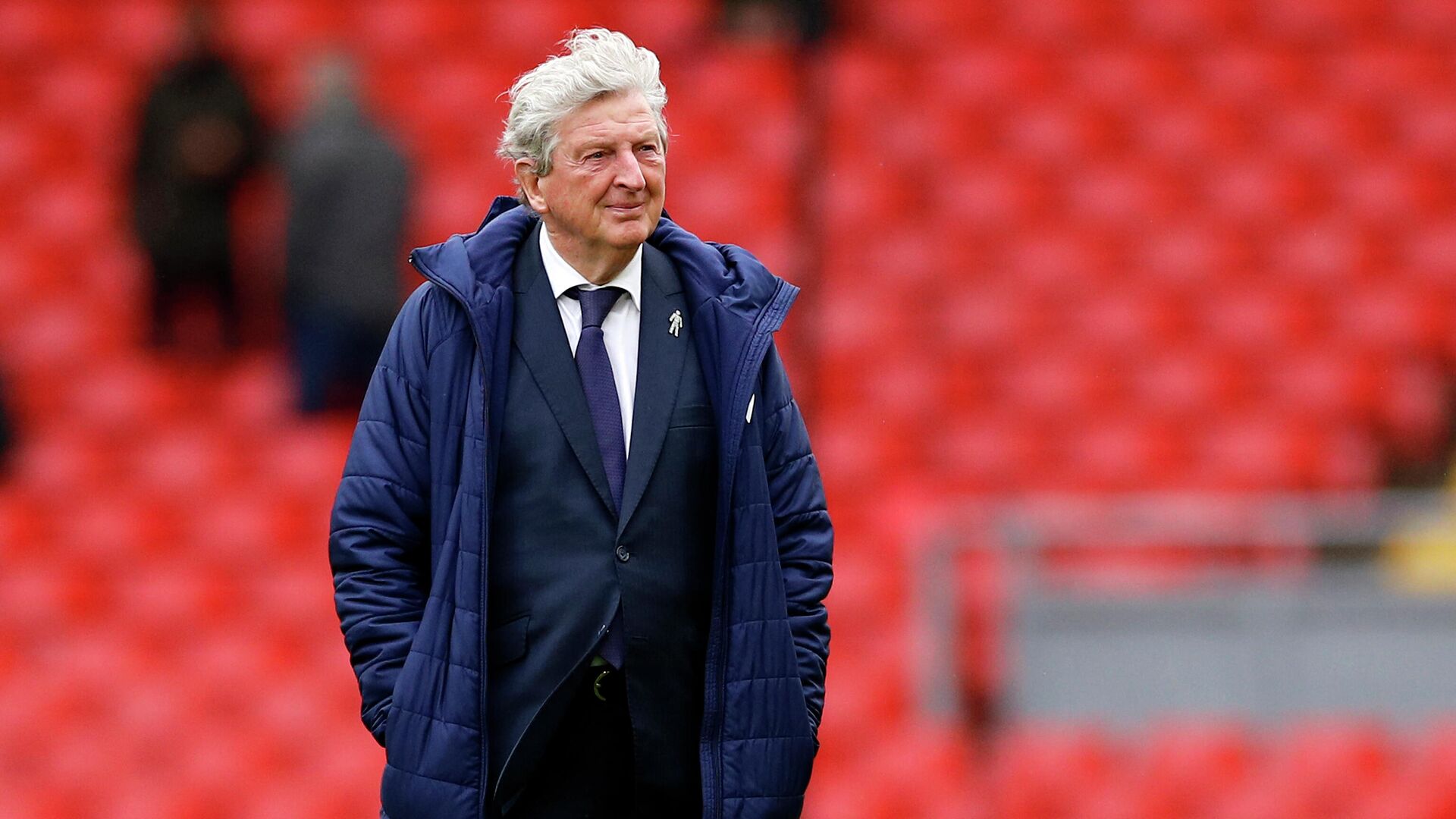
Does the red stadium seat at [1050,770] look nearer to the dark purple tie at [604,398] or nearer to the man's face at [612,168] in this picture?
the dark purple tie at [604,398]

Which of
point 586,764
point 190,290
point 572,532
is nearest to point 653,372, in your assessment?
point 572,532

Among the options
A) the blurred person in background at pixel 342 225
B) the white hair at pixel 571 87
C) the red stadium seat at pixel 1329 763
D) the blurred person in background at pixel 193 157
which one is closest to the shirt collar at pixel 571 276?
the white hair at pixel 571 87

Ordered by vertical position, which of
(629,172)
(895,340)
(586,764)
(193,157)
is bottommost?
(586,764)

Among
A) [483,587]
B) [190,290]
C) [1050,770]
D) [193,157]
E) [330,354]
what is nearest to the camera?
[483,587]

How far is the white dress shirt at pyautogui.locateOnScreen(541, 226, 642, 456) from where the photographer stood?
2377mm

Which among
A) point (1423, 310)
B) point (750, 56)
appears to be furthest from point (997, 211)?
point (1423, 310)

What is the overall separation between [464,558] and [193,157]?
4609mm

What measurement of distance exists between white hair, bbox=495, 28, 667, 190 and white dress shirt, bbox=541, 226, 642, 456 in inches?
4.6

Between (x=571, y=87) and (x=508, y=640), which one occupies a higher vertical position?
(x=571, y=87)

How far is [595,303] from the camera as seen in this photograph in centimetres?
238

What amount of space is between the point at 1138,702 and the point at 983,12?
3.17m

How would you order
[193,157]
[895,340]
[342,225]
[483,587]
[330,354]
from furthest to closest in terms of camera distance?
1. [895,340]
2. [193,157]
3. [330,354]
4. [342,225]
5. [483,587]

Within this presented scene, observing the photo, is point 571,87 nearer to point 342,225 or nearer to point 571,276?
point 571,276

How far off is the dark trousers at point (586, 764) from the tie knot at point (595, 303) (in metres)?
0.39
